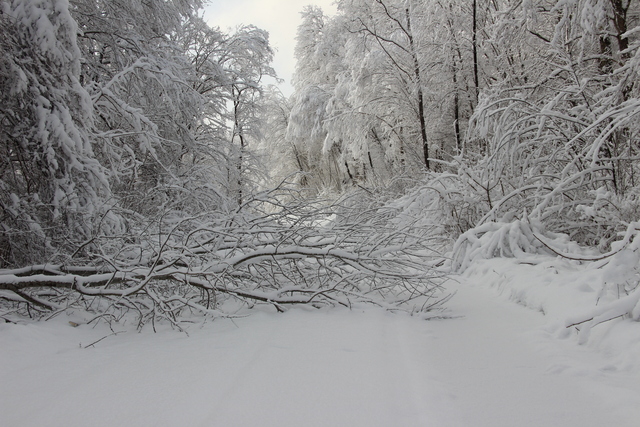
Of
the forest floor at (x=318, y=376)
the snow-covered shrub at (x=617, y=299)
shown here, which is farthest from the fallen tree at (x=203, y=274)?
the snow-covered shrub at (x=617, y=299)

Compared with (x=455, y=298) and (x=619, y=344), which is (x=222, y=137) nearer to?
(x=455, y=298)

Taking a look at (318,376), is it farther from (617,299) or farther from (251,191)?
(251,191)

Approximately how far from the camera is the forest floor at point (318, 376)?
165cm

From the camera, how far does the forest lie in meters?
3.26

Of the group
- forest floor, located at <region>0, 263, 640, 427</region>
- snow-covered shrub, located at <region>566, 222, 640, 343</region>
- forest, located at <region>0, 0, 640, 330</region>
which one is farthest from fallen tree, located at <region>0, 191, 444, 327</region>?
snow-covered shrub, located at <region>566, 222, 640, 343</region>

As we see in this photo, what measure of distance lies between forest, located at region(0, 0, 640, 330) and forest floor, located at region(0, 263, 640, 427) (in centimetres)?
35

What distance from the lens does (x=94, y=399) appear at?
1.80m

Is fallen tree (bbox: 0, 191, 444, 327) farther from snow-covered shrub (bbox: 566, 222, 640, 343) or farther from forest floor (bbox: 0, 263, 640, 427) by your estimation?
snow-covered shrub (bbox: 566, 222, 640, 343)

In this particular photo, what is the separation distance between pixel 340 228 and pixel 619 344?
7.84 feet

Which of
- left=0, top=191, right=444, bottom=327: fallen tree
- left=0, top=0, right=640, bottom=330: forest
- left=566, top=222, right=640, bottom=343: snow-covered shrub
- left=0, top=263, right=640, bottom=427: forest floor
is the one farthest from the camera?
left=0, top=0, right=640, bottom=330: forest

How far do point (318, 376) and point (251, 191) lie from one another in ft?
8.68

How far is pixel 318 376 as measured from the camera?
6.75 ft

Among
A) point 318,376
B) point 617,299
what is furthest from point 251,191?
point 617,299

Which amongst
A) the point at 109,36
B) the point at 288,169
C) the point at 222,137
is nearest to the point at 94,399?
the point at 109,36
